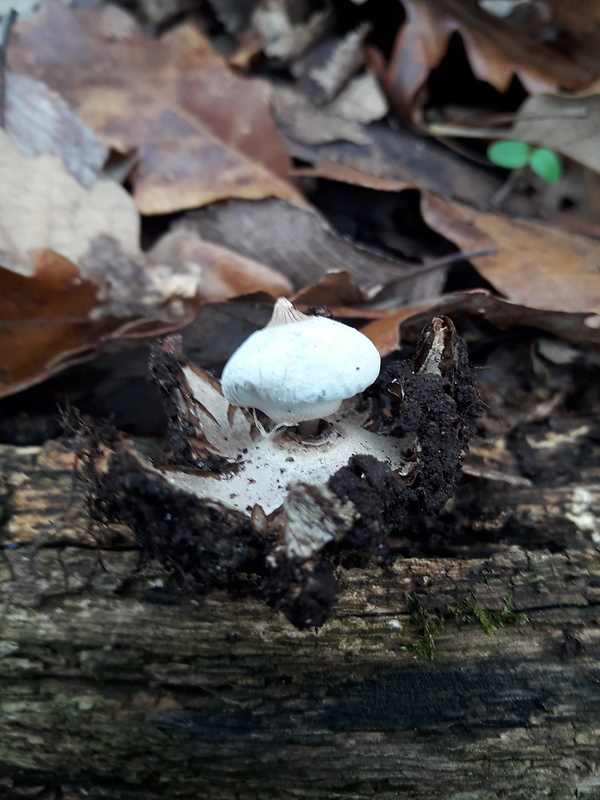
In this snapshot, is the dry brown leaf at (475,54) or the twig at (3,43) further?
the dry brown leaf at (475,54)

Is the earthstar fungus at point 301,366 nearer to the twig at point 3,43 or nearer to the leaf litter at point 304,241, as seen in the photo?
the leaf litter at point 304,241

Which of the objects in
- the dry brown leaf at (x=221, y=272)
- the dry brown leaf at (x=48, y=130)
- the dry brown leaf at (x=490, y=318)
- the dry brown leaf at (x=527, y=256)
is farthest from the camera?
the dry brown leaf at (x=48, y=130)

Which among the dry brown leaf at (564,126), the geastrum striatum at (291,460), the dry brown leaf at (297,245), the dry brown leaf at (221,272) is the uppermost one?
the dry brown leaf at (564,126)

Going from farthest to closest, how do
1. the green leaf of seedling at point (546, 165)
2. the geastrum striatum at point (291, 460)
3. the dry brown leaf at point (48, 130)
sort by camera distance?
the green leaf of seedling at point (546, 165)
the dry brown leaf at point (48, 130)
the geastrum striatum at point (291, 460)

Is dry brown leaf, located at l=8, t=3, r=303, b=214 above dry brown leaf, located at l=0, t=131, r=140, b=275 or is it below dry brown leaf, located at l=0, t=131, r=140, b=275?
above

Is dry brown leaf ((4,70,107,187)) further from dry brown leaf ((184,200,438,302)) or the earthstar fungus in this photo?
the earthstar fungus

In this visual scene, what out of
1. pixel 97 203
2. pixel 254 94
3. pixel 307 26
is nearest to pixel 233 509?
pixel 97 203

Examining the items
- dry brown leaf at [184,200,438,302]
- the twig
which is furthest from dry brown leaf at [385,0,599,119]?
the twig

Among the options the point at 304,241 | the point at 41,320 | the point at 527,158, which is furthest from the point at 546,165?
the point at 41,320

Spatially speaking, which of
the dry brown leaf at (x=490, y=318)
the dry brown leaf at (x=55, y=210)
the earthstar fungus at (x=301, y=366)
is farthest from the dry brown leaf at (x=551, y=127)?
the earthstar fungus at (x=301, y=366)
